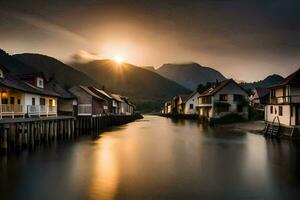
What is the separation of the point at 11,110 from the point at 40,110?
762 cm

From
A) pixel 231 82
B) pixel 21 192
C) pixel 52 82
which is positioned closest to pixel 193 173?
pixel 21 192

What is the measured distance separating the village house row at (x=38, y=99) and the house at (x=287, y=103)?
102 feet

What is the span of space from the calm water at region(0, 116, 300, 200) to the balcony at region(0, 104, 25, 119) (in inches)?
187

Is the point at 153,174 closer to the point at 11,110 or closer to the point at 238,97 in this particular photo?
the point at 11,110

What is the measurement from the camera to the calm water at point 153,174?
16.1 m

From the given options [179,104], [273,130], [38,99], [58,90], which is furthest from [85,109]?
[179,104]

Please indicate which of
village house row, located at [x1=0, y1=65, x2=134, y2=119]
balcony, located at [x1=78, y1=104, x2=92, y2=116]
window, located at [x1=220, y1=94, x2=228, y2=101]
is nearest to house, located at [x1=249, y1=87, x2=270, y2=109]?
window, located at [x1=220, y1=94, x2=228, y2=101]

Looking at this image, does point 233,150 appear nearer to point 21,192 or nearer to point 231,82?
point 21,192

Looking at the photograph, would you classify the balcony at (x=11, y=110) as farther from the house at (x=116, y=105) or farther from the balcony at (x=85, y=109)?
the house at (x=116, y=105)

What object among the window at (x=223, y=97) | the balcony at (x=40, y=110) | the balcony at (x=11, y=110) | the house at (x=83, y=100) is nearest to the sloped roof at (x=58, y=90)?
the house at (x=83, y=100)

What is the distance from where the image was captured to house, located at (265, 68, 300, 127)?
122 feet

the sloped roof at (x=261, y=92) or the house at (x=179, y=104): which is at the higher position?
the sloped roof at (x=261, y=92)

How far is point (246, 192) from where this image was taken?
643 inches

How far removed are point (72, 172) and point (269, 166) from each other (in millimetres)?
14979
